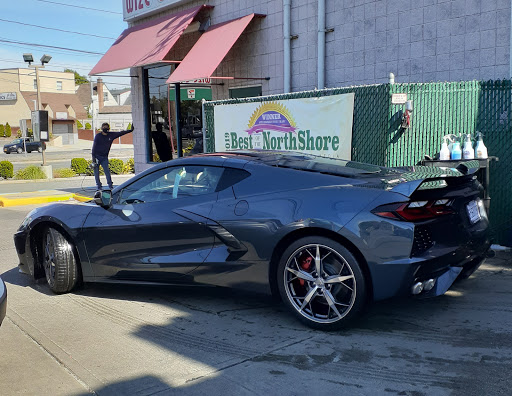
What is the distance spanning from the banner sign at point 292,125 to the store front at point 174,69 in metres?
1.43

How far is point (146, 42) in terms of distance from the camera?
14008 mm

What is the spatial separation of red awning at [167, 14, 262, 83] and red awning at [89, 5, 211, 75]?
29.3 inches

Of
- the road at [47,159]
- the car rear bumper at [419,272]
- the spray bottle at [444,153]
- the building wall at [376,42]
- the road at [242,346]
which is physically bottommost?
the road at [47,159]

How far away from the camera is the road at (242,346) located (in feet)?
11.4

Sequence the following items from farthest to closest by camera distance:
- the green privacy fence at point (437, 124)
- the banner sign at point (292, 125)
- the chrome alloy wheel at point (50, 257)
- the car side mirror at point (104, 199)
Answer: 1. the banner sign at point (292, 125)
2. the green privacy fence at point (437, 124)
3. the chrome alloy wheel at point (50, 257)
4. the car side mirror at point (104, 199)

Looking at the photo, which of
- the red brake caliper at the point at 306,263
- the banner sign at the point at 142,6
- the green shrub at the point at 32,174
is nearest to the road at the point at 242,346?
the red brake caliper at the point at 306,263

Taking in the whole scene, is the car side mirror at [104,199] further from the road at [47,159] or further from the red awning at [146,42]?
the road at [47,159]

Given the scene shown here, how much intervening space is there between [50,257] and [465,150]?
5.14 m

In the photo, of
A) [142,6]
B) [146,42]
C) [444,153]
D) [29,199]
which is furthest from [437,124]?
[29,199]

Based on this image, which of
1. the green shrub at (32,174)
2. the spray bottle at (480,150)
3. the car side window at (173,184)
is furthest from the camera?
the green shrub at (32,174)

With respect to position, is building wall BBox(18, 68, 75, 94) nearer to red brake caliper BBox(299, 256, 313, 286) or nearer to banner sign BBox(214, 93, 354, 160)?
banner sign BBox(214, 93, 354, 160)

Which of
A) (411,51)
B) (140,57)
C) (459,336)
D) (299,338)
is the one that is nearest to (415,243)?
(459,336)

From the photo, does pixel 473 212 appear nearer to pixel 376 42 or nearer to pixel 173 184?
pixel 173 184

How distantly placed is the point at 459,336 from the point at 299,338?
4.07ft
